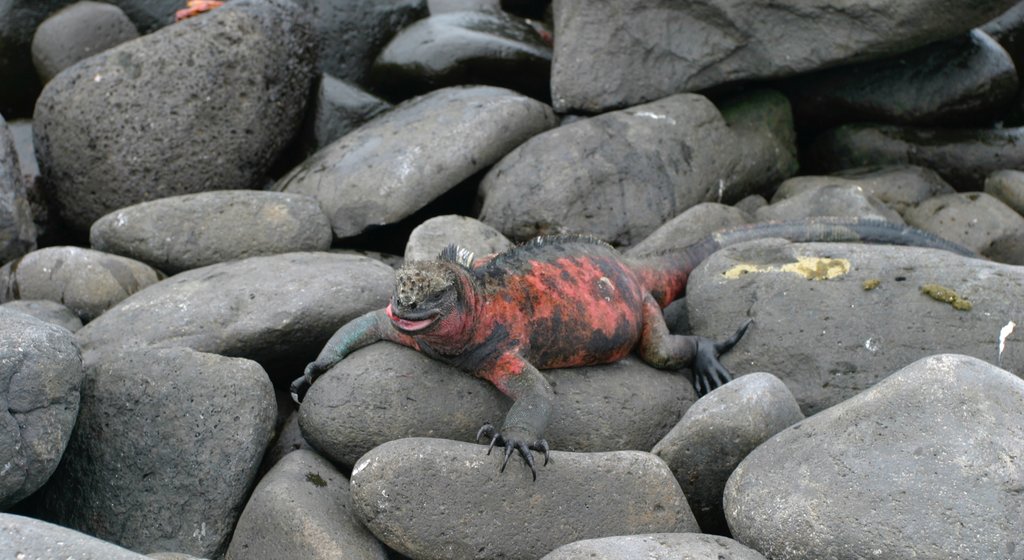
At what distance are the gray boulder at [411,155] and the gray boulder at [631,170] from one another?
0.65ft

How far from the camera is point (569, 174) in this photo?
6.74 meters

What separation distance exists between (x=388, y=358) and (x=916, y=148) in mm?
4362

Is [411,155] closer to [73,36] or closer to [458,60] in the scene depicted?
[458,60]

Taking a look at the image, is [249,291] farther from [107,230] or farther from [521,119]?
[521,119]

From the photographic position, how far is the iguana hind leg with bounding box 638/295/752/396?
5.18m

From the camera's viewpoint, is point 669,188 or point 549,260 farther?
point 669,188

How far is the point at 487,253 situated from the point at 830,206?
2053 millimetres

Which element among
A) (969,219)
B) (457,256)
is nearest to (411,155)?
(457,256)

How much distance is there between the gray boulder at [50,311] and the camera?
5625mm

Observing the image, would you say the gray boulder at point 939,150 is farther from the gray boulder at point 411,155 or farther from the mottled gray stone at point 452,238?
the mottled gray stone at point 452,238

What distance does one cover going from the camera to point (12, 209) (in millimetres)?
6363

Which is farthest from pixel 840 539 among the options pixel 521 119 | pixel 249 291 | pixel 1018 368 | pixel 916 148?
pixel 916 148

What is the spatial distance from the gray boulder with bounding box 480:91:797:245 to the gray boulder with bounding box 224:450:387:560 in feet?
8.63

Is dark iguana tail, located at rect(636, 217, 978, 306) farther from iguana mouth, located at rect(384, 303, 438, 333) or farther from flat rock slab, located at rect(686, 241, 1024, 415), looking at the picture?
iguana mouth, located at rect(384, 303, 438, 333)
